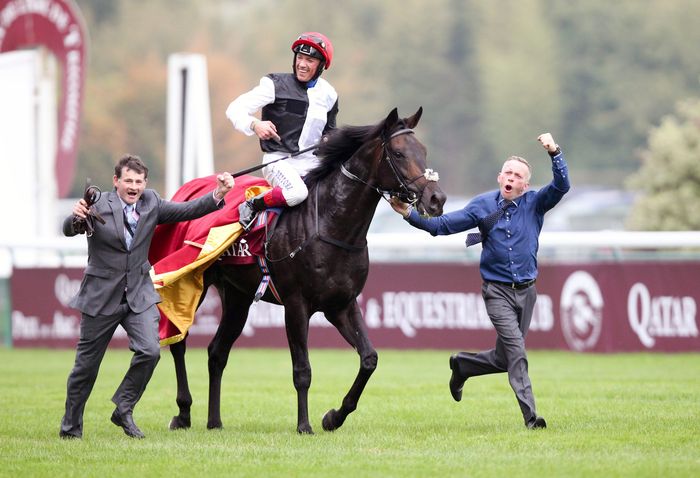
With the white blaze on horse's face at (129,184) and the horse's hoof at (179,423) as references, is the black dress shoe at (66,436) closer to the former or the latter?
the horse's hoof at (179,423)

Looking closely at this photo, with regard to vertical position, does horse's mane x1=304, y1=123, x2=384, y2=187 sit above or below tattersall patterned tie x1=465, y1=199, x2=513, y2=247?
above

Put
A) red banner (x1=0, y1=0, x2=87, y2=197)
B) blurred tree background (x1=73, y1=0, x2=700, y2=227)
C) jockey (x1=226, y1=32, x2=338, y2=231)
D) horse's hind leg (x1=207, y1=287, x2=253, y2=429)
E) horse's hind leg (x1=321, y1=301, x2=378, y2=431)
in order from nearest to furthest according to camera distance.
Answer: horse's hind leg (x1=321, y1=301, x2=378, y2=431), jockey (x1=226, y1=32, x2=338, y2=231), horse's hind leg (x1=207, y1=287, x2=253, y2=429), red banner (x1=0, y1=0, x2=87, y2=197), blurred tree background (x1=73, y1=0, x2=700, y2=227)

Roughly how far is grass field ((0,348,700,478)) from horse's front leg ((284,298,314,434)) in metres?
0.17

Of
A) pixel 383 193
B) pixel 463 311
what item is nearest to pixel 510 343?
pixel 383 193

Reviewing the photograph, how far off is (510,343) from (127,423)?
245 centimetres

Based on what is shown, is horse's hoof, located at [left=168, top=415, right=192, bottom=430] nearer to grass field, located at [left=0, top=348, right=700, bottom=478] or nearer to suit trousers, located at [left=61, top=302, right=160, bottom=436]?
grass field, located at [left=0, top=348, right=700, bottom=478]

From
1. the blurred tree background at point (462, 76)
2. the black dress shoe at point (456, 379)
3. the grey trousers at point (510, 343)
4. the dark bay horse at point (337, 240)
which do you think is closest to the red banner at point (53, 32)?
the dark bay horse at point (337, 240)

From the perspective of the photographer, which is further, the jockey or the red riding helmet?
the red riding helmet

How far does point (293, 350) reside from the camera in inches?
313

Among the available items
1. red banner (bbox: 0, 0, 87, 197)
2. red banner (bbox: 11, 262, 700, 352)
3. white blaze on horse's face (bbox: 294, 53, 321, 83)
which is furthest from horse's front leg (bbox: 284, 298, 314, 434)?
red banner (bbox: 0, 0, 87, 197)

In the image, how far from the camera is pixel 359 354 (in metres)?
7.84

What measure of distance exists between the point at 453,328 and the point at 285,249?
19.9 ft

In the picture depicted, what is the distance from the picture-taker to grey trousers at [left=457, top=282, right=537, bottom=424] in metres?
7.67

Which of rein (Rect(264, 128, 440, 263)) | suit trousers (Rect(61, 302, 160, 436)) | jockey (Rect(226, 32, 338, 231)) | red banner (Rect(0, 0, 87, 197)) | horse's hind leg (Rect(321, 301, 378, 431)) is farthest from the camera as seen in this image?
red banner (Rect(0, 0, 87, 197))
